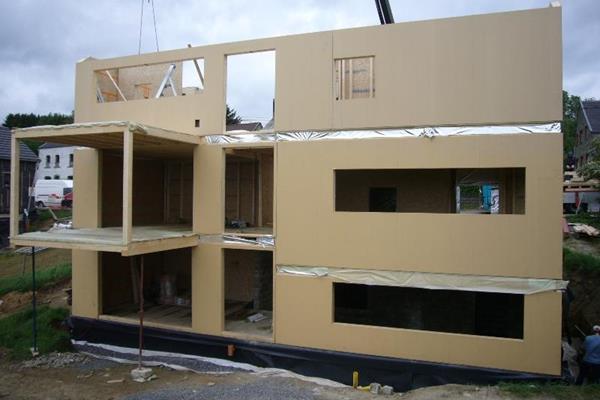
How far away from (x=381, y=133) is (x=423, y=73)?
Result: 5.35 feet

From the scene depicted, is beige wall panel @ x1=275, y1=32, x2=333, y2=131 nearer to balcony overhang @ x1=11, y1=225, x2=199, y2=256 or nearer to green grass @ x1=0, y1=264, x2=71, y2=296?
balcony overhang @ x1=11, y1=225, x2=199, y2=256

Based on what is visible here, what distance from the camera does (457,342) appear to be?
1026cm

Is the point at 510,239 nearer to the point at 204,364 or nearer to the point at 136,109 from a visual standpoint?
the point at 204,364

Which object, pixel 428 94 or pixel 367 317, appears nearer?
pixel 428 94

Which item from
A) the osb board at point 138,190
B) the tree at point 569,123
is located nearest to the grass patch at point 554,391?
the osb board at point 138,190

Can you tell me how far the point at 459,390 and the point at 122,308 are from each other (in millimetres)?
10782

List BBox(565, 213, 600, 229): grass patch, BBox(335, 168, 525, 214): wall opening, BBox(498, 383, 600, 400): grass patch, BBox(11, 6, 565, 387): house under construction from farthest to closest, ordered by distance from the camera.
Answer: BBox(565, 213, 600, 229): grass patch
BBox(335, 168, 525, 214): wall opening
BBox(11, 6, 565, 387): house under construction
BBox(498, 383, 600, 400): grass patch

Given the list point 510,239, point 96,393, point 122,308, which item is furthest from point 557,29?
point 122,308

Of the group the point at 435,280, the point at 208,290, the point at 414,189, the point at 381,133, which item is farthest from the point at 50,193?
the point at 435,280

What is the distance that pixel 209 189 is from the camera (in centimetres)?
1266

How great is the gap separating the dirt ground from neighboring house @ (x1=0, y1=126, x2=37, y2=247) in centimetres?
1896

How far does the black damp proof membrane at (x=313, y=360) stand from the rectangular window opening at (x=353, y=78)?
6366mm

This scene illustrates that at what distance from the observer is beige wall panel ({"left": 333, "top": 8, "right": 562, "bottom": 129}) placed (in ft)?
32.1

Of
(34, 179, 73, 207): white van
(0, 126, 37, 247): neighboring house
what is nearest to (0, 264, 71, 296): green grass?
(0, 126, 37, 247): neighboring house
